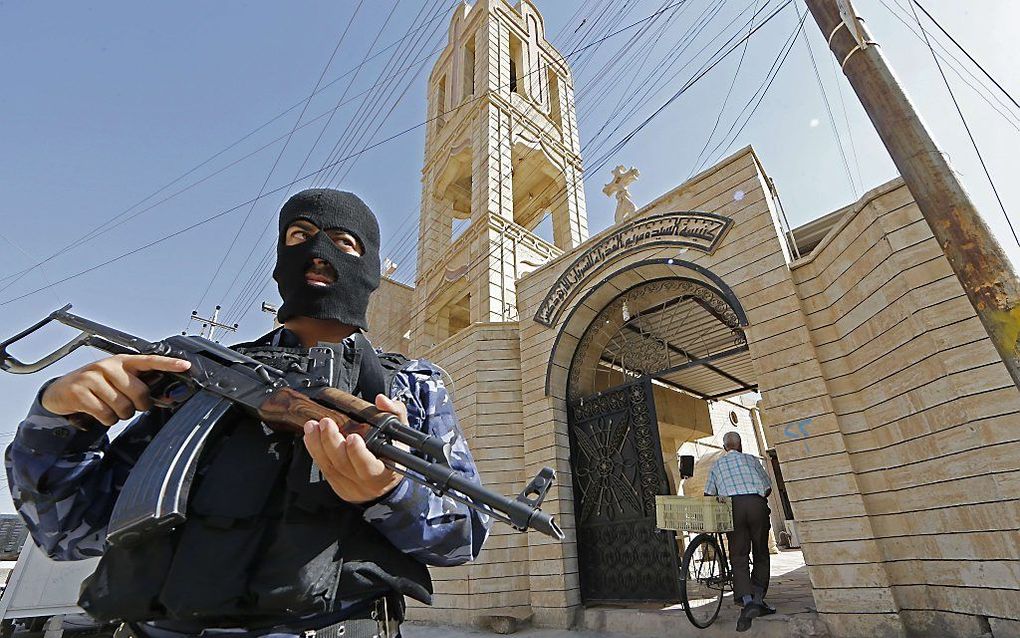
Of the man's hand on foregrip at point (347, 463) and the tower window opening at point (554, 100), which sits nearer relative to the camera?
the man's hand on foregrip at point (347, 463)

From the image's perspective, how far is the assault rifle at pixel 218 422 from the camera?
1.25 m

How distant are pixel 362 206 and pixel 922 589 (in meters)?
5.43

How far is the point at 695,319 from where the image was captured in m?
9.09

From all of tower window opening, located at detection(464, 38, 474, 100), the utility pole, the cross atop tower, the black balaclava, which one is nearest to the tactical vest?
the black balaclava

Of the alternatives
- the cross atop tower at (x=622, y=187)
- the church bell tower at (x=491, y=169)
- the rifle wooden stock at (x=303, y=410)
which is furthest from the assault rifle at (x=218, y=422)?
the cross atop tower at (x=622, y=187)

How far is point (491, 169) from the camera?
1289 cm

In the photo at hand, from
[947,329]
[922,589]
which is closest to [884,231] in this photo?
[947,329]

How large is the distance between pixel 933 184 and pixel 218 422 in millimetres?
3855

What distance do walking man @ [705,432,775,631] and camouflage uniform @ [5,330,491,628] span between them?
4.68m

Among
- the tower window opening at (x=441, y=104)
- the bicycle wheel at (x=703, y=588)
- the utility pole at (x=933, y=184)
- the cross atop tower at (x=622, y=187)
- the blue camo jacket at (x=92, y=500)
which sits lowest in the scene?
the bicycle wheel at (x=703, y=588)

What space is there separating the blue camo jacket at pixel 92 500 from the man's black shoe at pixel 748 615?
15.0 feet

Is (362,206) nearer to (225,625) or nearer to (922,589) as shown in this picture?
(225,625)

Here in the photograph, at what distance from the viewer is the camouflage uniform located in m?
1.35

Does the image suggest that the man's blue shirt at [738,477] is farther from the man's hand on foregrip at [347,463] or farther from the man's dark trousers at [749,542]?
the man's hand on foregrip at [347,463]
